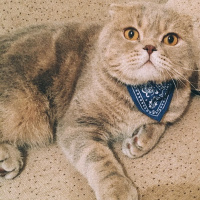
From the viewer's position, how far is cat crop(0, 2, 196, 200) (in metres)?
0.91

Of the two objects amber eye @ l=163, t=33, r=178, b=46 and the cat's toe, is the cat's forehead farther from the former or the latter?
the cat's toe

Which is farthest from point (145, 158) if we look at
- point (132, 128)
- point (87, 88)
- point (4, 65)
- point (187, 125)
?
point (4, 65)

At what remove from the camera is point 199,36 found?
3.70ft

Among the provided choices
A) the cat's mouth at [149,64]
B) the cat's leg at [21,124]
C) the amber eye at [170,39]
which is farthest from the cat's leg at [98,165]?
the amber eye at [170,39]

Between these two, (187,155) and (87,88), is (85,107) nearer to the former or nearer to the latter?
(87,88)

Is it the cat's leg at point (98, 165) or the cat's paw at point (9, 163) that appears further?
the cat's paw at point (9, 163)

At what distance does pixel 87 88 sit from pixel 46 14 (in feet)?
2.07

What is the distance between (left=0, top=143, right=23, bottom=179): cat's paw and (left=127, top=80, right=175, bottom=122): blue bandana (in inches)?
21.5

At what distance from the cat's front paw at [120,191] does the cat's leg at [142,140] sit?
176mm

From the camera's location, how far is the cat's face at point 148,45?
2.87 ft

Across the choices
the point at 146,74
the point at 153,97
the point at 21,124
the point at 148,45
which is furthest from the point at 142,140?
the point at 21,124

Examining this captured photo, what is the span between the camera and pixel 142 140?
1019 mm

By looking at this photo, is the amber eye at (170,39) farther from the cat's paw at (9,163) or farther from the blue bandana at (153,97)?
the cat's paw at (9,163)


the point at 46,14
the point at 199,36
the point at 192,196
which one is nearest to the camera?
the point at 192,196
